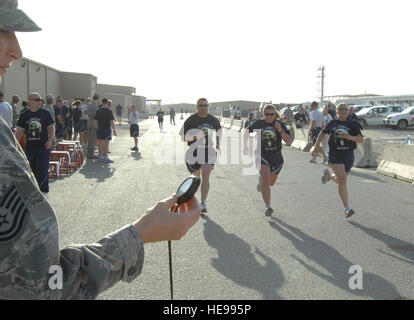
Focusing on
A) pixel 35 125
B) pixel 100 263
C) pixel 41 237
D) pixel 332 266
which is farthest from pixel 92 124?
pixel 41 237

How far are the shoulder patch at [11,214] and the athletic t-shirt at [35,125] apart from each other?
671 centimetres

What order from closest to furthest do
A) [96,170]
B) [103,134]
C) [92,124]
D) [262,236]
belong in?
[262,236], [96,170], [103,134], [92,124]

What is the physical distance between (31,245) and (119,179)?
9.51m

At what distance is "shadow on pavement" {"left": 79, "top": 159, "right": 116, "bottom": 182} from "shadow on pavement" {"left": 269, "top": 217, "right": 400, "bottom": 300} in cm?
591

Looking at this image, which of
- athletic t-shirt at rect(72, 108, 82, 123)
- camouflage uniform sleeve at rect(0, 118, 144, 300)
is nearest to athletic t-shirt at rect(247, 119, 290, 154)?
camouflage uniform sleeve at rect(0, 118, 144, 300)

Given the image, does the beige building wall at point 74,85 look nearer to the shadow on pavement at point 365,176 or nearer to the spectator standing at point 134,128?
the spectator standing at point 134,128

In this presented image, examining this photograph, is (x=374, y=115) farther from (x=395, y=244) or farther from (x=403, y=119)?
(x=395, y=244)

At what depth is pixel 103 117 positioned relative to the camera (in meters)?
13.5

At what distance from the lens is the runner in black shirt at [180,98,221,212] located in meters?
7.61

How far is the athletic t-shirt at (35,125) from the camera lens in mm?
7097

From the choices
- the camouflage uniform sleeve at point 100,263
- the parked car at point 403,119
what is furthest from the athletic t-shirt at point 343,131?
the parked car at point 403,119

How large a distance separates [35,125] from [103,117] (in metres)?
6.38

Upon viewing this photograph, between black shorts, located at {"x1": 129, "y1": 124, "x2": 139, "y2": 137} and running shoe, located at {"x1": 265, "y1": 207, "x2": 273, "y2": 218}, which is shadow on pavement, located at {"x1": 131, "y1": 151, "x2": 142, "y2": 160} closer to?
black shorts, located at {"x1": 129, "y1": 124, "x2": 139, "y2": 137}
